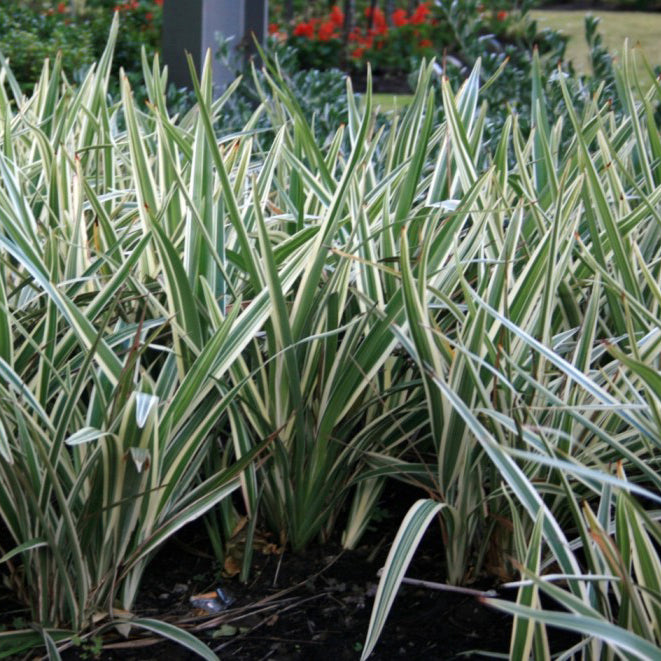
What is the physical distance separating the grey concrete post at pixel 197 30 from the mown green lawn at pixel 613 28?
18.7 ft

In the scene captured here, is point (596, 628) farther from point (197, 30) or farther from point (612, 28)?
point (612, 28)

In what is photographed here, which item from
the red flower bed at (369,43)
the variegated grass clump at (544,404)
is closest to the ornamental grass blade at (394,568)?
the variegated grass clump at (544,404)

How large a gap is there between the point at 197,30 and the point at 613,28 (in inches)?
316

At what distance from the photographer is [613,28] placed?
10969 mm

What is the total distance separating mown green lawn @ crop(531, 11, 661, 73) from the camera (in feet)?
32.4

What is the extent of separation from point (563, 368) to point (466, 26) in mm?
2799

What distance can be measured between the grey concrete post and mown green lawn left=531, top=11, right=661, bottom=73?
5.70 m

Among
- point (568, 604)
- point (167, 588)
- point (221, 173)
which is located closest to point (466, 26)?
point (221, 173)

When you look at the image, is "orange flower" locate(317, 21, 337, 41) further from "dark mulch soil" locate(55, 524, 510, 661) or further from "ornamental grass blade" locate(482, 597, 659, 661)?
"ornamental grass blade" locate(482, 597, 659, 661)

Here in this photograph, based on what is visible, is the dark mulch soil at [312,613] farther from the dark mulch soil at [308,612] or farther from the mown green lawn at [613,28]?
the mown green lawn at [613,28]

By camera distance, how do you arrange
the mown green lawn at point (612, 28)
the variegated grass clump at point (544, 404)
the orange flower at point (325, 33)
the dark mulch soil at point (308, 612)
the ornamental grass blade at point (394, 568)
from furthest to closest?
the mown green lawn at point (612, 28) → the orange flower at point (325, 33) → the dark mulch soil at point (308, 612) → the ornamental grass blade at point (394, 568) → the variegated grass clump at point (544, 404)

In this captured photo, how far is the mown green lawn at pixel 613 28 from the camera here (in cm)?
987

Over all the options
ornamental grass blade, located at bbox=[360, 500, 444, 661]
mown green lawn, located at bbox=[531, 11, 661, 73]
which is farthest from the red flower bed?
ornamental grass blade, located at bbox=[360, 500, 444, 661]

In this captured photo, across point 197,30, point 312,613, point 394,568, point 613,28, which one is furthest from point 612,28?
point 394,568
